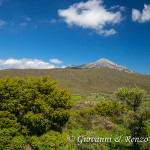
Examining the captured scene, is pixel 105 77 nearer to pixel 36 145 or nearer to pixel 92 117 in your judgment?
pixel 92 117

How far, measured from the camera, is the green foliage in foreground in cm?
1064

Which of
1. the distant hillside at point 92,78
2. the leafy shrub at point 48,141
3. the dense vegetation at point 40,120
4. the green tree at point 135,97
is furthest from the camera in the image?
the distant hillside at point 92,78

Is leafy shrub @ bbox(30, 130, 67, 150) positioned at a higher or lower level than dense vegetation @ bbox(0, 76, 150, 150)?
lower

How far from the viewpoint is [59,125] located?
43.3 ft

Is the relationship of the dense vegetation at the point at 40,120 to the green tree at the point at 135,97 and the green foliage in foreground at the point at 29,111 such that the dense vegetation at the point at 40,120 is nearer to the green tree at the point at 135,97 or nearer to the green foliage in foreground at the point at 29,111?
the green foliage in foreground at the point at 29,111

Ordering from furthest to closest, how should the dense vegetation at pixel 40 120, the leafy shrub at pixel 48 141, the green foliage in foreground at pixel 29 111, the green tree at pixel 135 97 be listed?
the green tree at pixel 135 97
the leafy shrub at pixel 48 141
the green foliage in foreground at pixel 29 111
the dense vegetation at pixel 40 120

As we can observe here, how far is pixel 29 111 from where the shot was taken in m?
11.7

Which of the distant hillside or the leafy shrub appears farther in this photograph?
the distant hillside

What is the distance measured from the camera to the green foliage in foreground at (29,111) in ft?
34.9

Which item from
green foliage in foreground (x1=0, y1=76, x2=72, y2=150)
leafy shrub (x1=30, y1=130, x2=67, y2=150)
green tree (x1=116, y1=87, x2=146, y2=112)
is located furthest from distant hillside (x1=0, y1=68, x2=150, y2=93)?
leafy shrub (x1=30, y1=130, x2=67, y2=150)

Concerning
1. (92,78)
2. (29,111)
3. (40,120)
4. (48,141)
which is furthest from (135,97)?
(92,78)

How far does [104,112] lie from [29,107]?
13.5 metres

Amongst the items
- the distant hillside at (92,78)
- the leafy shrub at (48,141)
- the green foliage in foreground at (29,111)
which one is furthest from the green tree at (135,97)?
the distant hillside at (92,78)

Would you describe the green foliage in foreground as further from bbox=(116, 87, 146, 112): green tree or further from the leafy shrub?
bbox=(116, 87, 146, 112): green tree
